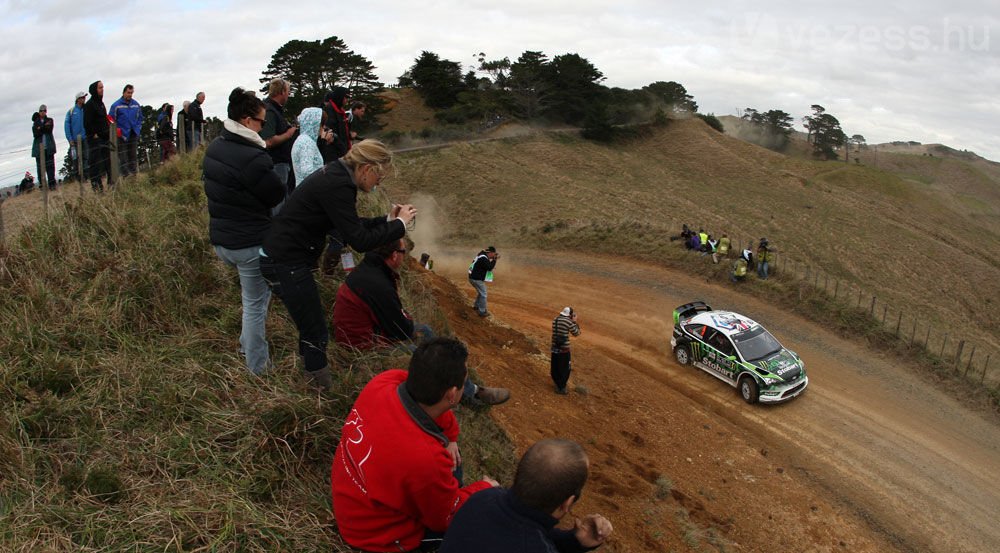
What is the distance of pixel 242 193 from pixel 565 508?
3.88 meters

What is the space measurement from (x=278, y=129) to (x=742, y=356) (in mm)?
11874

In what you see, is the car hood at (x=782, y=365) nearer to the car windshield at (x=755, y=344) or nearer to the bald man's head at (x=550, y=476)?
the car windshield at (x=755, y=344)

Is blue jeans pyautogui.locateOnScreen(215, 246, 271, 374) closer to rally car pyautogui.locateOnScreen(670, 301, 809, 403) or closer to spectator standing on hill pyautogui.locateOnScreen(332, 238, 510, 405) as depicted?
spectator standing on hill pyautogui.locateOnScreen(332, 238, 510, 405)

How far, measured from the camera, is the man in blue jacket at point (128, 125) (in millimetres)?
12301

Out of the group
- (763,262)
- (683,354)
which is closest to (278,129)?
(683,354)

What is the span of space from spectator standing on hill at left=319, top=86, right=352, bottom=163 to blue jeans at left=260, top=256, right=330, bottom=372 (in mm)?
4277

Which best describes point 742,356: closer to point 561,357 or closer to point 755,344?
point 755,344

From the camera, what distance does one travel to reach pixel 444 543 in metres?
2.97

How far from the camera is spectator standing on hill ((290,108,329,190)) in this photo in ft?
25.2

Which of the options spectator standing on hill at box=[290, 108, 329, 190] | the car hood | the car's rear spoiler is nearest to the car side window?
the car hood

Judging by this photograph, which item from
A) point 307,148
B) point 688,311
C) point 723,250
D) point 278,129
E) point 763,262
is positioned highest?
point 278,129

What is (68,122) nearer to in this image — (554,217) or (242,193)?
(242,193)

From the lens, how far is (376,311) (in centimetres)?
573

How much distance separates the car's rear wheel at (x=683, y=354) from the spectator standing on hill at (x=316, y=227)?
12.7m
